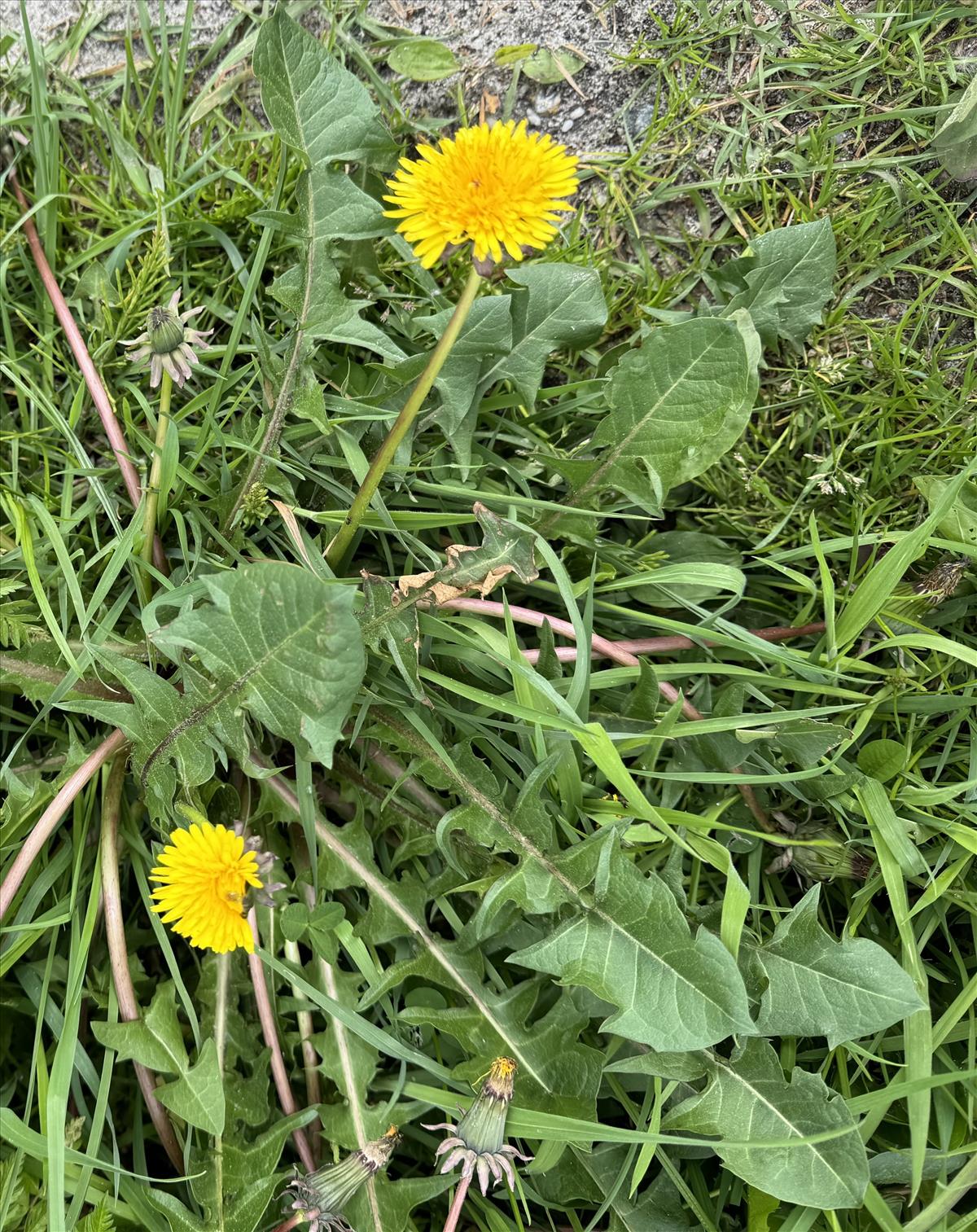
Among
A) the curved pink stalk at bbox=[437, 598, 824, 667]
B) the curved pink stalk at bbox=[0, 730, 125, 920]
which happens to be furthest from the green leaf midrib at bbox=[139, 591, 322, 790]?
the curved pink stalk at bbox=[437, 598, 824, 667]

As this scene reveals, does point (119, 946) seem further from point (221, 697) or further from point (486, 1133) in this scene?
point (486, 1133)

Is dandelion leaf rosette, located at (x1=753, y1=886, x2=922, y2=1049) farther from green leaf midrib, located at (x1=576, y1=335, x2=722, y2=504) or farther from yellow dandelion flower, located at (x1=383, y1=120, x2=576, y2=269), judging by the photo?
yellow dandelion flower, located at (x1=383, y1=120, x2=576, y2=269)

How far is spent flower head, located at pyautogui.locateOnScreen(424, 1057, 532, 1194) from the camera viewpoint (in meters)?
1.37

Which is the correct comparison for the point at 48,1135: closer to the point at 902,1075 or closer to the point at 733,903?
the point at 733,903

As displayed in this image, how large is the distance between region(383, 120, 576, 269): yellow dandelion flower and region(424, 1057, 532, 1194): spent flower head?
48.0 inches

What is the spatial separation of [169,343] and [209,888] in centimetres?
91

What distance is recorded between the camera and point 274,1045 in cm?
162

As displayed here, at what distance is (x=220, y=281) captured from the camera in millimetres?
1817

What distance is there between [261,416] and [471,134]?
27.0 inches

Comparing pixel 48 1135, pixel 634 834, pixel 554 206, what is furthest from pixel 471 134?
pixel 48 1135

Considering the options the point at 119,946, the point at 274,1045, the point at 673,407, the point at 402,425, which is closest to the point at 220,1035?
the point at 274,1045

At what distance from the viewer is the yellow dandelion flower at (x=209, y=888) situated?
4.29ft

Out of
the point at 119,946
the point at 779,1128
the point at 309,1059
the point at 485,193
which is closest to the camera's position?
→ the point at 485,193

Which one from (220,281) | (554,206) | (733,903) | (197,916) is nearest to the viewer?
(554,206)
